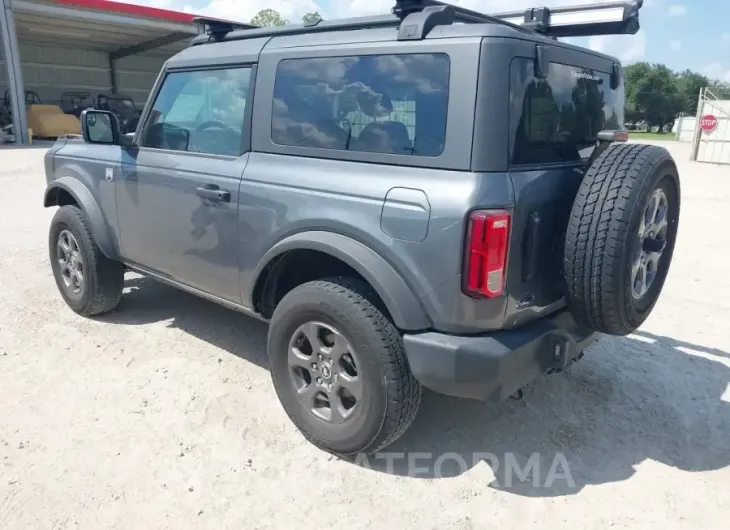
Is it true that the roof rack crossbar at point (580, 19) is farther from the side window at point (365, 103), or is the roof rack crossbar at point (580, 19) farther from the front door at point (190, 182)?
the front door at point (190, 182)

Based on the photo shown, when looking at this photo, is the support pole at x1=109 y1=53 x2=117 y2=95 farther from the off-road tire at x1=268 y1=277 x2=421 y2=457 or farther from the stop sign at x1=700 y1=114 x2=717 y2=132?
the off-road tire at x1=268 y1=277 x2=421 y2=457

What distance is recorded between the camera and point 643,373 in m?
3.92

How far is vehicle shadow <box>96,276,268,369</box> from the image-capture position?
425 centimetres

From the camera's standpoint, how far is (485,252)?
2.38 meters

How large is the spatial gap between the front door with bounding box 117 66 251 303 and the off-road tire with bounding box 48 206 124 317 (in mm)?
380

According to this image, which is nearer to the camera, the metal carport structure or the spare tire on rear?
the spare tire on rear

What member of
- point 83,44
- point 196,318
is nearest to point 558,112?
point 196,318

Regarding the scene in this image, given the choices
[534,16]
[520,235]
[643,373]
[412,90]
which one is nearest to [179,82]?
[412,90]

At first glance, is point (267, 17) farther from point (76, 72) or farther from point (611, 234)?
point (611, 234)

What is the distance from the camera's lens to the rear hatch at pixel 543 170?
2506mm

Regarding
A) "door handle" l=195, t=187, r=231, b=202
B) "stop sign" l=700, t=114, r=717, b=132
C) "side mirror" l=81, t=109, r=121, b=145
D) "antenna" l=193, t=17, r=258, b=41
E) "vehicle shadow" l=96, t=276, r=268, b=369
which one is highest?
"antenna" l=193, t=17, r=258, b=41

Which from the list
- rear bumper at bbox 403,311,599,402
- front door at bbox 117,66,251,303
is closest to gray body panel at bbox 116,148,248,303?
front door at bbox 117,66,251,303

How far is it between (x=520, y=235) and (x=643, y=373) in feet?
6.63

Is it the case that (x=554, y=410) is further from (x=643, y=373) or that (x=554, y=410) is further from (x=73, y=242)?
(x=73, y=242)
